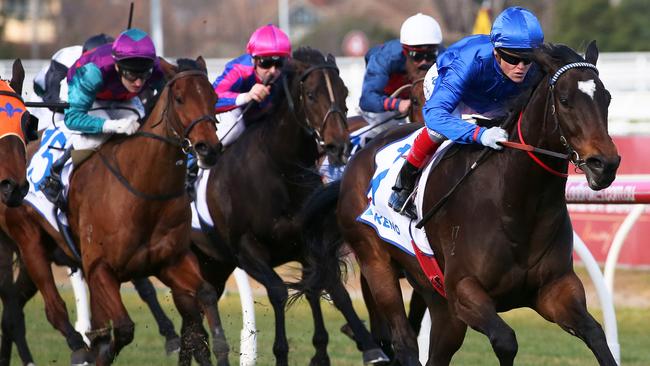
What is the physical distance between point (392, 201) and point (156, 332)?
Answer: 422 cm

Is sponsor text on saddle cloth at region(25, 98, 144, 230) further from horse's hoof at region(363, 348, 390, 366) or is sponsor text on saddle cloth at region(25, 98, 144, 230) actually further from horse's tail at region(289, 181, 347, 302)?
horse's hoof at region(363, 348, 390, 366)

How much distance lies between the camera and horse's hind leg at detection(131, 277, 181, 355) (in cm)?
827

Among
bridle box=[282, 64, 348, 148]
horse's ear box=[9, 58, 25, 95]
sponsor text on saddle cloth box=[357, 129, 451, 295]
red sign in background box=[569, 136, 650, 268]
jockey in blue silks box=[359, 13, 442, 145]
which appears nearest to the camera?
sponsor text on saddle cloth box=[357, 129, 451, 295]

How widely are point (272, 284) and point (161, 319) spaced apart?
153cm

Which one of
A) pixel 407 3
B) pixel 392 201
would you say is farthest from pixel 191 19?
pixel 392 201

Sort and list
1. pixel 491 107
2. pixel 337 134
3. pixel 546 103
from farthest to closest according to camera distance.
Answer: pixel 337 134
pixel 491 107
pixel 546 103

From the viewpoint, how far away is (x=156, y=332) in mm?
9664

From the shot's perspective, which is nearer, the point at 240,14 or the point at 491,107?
the point at 491,107

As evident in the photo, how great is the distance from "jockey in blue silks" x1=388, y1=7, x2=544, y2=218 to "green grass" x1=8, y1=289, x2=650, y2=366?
7.81 feet

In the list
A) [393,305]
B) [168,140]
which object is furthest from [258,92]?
[393,305]

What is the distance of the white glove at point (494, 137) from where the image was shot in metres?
5.14

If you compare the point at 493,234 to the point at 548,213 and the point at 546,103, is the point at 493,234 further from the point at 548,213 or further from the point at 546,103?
the point at 546,103

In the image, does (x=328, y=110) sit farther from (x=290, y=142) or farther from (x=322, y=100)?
(x=290, y=142)

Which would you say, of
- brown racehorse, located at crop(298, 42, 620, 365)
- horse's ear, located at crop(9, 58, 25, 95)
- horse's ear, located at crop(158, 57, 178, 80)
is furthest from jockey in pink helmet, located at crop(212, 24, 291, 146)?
brown racehorse, located at crop(298, 42, 620, 365)
